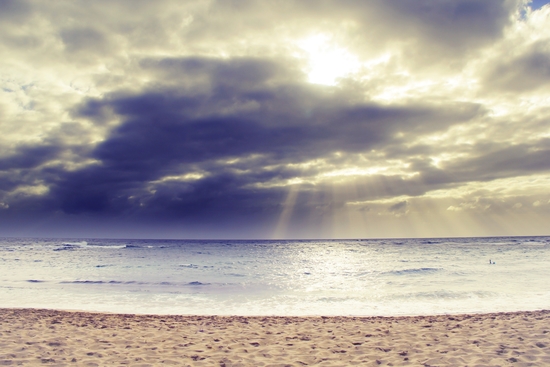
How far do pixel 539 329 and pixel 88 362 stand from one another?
1213 cm

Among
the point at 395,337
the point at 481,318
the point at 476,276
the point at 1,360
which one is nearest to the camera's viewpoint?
the point at 1,360

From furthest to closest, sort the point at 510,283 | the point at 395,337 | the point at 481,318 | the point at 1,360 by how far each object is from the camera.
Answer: the point at 510,283 → the point at 481,318 → the point at 395,337 → the point at 1,360

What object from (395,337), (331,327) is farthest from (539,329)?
(331,327)

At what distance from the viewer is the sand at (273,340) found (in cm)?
745

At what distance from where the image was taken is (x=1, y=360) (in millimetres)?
7203

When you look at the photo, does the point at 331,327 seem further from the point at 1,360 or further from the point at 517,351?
the point at 1,360

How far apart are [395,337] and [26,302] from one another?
16880 millimetres

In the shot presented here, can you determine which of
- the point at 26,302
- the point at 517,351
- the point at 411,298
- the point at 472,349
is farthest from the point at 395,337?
the point at 26,302

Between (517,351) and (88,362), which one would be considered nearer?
(88,362)

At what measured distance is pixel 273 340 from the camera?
930 cm

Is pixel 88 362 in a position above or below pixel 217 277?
above

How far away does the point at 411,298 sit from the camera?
17656 mm

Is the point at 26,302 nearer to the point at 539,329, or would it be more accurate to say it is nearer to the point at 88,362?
the point at 88,362

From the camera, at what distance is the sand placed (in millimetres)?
7453
